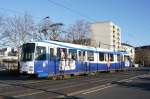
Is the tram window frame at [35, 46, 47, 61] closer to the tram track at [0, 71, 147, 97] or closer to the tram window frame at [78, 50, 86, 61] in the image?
the tram track at [0, 71, 147, 97]

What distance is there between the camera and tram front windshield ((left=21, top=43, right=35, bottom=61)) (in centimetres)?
2812

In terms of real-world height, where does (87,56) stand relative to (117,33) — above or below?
below

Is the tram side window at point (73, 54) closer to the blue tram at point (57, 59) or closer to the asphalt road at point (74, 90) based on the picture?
the blue tram at point (57, 59)

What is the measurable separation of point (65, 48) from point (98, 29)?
113275 millimetres

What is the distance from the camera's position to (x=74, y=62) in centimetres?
3372

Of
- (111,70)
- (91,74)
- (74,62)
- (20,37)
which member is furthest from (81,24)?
(74,62)

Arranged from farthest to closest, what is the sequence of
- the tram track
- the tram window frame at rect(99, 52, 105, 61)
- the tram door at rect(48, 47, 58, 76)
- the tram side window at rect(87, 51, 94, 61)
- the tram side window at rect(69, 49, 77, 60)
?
1. the tram window frame at rect(99, 52, 105, 61)
2. the tram side window at rect(87, 51, 94, 61)
3. the tram side window at rect(69, 49, 77, 60)
4. the tram door at rect(48, 47, 58, 76)
5. the tram track

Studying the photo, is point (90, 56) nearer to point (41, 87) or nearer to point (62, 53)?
point (62, 53)

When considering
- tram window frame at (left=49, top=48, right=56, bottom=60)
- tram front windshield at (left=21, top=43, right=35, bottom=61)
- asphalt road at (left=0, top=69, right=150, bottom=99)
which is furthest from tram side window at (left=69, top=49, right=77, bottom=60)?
asphalt road at (left=0, top=69, right=150, bottom=99)

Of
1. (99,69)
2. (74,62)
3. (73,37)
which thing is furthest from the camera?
(73,37)

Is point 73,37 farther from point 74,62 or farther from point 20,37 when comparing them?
point 74,62

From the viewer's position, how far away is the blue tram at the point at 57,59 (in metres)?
28.1

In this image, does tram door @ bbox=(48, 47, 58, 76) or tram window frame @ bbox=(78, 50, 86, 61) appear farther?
tram window frame @ bbox=(78, 50, 86, 61)

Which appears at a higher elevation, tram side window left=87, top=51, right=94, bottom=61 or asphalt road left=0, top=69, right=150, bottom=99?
tram side window left=87, top=51, right=94, bottom=61
